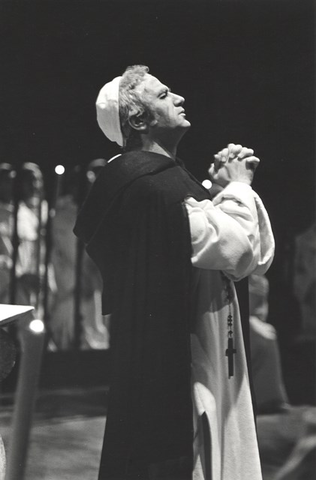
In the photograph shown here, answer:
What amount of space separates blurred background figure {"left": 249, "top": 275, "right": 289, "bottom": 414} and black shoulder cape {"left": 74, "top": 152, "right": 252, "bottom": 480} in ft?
1.54

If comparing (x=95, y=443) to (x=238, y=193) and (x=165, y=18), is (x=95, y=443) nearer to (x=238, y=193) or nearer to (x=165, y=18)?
(x=238, y=193)

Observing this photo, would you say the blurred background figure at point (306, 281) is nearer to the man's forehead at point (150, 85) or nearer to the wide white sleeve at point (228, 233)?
the wide white sleeve at point (228, 233)

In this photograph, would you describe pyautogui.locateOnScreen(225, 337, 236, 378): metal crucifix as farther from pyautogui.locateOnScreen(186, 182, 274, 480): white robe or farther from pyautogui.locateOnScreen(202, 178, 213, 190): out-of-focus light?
pyautogui.locateOnScreen(202, 178, 213, 190): out-of-focus light

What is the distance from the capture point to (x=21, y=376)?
2.90m

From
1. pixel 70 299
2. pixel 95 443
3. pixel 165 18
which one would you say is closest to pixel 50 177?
pixel 70 299

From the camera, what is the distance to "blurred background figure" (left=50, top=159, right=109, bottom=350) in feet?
9.71

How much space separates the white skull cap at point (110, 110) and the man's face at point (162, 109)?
8cm

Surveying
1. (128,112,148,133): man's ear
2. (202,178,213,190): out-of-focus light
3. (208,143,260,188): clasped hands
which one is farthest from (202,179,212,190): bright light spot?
(128,112,148,133): man's ear

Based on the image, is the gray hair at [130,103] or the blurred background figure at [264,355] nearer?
the gray hair at [130,103]

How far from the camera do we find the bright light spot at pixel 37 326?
2.91 meters

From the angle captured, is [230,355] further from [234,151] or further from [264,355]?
[234,151]

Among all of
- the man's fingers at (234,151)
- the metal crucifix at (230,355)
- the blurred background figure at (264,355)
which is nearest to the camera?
the metal crucifix at (230,355)

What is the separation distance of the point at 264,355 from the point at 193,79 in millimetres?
1018

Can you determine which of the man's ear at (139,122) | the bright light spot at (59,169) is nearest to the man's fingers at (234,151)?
the man's ear at (139,122)
